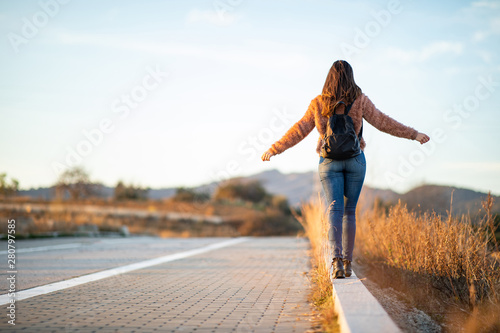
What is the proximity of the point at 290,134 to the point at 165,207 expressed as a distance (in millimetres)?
40399

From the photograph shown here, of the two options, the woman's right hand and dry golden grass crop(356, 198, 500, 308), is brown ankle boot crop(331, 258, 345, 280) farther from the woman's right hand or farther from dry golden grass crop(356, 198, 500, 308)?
the woman's right hand

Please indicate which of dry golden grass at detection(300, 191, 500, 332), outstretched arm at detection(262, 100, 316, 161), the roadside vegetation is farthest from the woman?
the roadside vegetation

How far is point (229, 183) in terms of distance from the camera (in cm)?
5816

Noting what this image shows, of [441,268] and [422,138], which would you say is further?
[441,268]

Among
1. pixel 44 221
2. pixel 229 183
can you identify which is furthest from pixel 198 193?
pixel 44 221

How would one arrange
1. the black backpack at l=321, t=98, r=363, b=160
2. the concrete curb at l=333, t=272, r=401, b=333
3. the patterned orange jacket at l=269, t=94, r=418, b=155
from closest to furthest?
the concrete curb at l=333, t=272, r=401, b=333
the black backpack at l=321, t=98, r=363, b=160
the patterned orange jacket at l=269, t=94, r=418, b=155

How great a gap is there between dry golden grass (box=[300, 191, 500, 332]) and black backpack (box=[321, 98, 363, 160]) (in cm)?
74

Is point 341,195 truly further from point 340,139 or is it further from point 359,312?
point 359,312

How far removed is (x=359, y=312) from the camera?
127 inches

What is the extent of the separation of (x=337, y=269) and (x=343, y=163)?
0.94 metres

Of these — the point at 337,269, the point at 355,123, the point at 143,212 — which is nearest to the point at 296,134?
the point at 355,123

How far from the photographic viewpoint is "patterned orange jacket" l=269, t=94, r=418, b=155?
4.82m

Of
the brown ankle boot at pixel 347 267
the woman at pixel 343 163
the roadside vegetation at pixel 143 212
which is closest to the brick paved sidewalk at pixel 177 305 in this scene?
the brown ankle boot at pixel 347 267

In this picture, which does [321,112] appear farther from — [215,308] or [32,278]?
[32,278]
